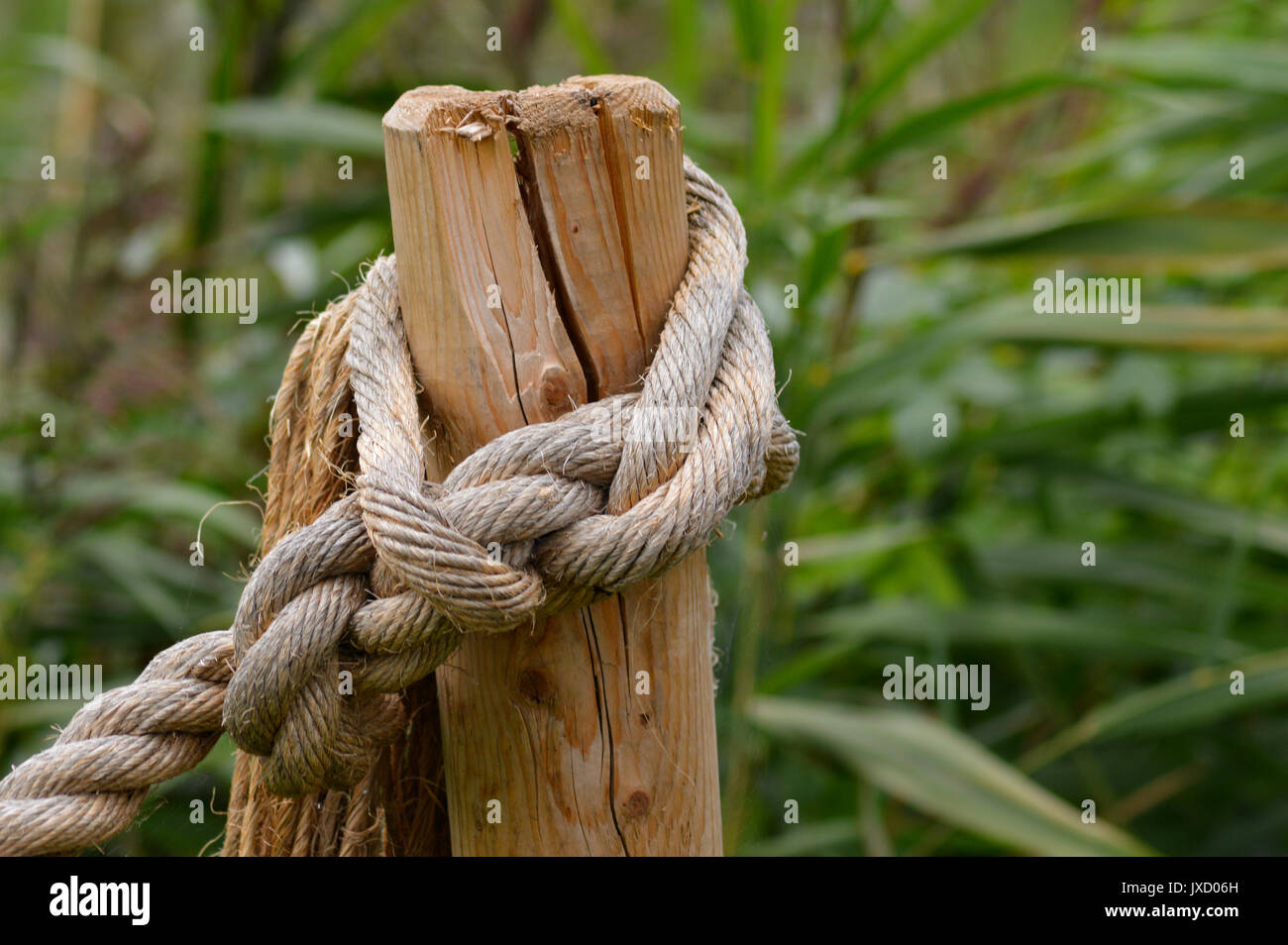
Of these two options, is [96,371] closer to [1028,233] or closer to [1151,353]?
[1028,233]

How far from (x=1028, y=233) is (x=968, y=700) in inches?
40.7

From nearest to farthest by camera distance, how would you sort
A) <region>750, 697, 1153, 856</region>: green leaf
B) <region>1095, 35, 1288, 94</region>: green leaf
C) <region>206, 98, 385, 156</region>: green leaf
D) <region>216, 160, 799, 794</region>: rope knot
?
<region>216, 160, 799, 794</region>: rope knot → <region>750, 697, 1153, 856</region>: green leaf → <region>1095, 35, 1288, 94</region>: green leaf → <region>206, 98, 385, 156</region>: green leaf

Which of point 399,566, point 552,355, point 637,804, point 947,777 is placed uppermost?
point 552,355

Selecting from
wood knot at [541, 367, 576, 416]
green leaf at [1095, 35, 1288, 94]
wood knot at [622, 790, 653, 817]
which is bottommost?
wood knot at [622, 790, 653, 817]

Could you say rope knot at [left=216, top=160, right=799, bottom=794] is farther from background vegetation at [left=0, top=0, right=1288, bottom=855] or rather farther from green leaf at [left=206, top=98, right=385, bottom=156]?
green leaf at [left=206, top=98, right=385, bottom=156]

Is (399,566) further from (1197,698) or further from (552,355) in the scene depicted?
(1197,698)

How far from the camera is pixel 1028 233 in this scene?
4.56 feet

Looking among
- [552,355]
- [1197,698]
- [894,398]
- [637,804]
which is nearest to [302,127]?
[894,398]

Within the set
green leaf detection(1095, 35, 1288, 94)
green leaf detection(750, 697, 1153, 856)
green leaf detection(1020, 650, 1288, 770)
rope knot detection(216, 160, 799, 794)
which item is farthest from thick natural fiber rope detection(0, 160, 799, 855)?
green leaf detection(1095, 35, 1288, 94)

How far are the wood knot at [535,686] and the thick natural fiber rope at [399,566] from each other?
47mm

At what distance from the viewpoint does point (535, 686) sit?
0.59m

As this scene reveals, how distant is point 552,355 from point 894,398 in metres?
1.07

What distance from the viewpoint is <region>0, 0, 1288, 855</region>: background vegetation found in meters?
1.39
